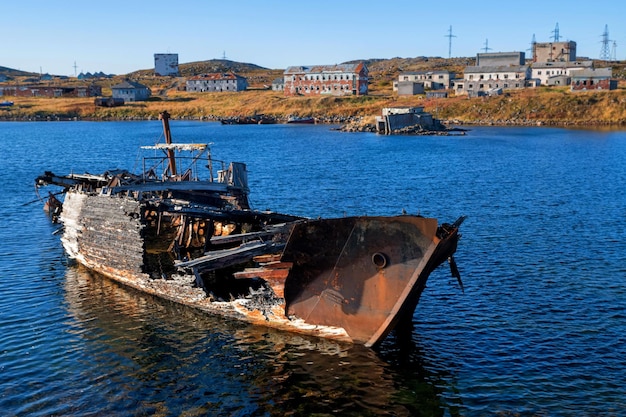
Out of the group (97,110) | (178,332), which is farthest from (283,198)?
(97,110)

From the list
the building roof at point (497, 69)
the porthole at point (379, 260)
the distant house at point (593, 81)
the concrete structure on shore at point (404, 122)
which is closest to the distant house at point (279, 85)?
the building roof at point (497, 69)

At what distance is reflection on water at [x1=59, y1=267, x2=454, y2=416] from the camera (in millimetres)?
17156

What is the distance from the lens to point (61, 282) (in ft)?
95.3

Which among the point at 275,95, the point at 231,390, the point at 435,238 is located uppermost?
the point at 275,95

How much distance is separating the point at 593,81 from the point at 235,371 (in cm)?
13818

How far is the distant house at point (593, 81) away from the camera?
438ft

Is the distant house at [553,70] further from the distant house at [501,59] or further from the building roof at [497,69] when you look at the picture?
the distant house at [501,59]

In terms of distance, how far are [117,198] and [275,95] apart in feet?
496

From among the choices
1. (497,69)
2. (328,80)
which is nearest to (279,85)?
(328,80)

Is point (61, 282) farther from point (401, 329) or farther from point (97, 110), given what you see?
point (97, 110)

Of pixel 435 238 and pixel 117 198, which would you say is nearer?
pixel 435 238

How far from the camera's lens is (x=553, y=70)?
6088 inches

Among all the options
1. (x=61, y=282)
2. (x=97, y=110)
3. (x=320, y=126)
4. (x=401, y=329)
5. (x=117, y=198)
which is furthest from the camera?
(x=97, y=110)

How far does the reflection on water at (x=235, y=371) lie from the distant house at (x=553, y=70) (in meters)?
147
